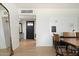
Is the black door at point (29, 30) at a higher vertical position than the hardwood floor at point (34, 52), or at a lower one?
higher

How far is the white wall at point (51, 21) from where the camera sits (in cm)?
857

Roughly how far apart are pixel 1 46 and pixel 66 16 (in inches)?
198

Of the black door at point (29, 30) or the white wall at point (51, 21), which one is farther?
the black door at point (29, 30)

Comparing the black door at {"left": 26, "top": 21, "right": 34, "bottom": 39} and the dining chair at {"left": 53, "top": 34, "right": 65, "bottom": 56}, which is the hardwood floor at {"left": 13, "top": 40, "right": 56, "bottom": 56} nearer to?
the dining chair at {"left": 53, "top": 34, "right": 65, "bottom": 56}

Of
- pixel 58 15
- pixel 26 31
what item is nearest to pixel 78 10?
pixel 58 15

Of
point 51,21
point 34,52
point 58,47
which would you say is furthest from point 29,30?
point 58,47

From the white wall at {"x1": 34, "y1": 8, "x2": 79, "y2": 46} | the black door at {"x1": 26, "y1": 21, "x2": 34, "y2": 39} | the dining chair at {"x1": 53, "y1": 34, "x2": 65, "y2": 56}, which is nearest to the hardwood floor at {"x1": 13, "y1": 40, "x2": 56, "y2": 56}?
the dining chair at {"x1": 53, "y1": 34, "x2": 65, "y2": 56}

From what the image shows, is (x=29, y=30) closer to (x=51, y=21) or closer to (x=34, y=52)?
(x=51, y=21)

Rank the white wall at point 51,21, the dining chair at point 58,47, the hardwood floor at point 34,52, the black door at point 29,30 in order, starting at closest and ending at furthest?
the dining chair at point 58,47 < the hardwood floor at point 34,52 < the white wall at point 51,21 < the black door at point 29,30

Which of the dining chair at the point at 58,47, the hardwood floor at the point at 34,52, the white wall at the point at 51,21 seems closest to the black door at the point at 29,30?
the white wall at the point at 51,21

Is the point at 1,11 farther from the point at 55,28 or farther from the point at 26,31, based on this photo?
the point at 26,31

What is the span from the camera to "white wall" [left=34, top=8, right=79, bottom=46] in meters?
8.57

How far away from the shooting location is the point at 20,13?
850 centimetres

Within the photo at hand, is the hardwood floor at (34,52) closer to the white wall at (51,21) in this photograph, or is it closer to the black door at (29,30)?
the white wall at (51,21)
